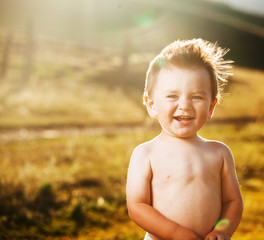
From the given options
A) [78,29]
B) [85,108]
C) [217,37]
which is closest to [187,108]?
[85,108]

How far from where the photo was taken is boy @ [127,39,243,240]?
1696 millimetres

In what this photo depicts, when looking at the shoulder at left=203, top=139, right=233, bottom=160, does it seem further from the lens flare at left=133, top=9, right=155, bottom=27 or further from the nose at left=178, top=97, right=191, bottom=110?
the lens flare at left=133, top=9, right=155, bottom=27

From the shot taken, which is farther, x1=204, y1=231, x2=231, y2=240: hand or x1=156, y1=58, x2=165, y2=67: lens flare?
x1=156, y1=58, x2=165, y2=67: lens flare

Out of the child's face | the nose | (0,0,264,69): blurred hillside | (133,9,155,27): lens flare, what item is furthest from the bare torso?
(133,9,155,27): lens flare

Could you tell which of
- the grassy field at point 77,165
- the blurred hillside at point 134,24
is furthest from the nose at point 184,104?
the blurred hillside at point 134,24

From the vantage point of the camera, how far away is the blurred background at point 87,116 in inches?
189

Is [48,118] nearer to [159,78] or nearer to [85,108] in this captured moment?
[85,108]

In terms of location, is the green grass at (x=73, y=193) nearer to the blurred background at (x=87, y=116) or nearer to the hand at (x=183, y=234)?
the blurred background at (x=87, y=116)

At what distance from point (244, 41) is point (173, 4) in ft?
62.1

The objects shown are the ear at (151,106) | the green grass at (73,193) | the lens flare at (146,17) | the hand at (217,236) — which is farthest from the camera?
the lens flare at (146,17)

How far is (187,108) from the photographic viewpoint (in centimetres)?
168

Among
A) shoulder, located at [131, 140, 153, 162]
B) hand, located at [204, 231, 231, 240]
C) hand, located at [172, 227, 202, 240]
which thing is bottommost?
hand, located at [172, 227, 202, 240]

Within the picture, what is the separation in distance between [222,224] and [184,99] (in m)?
0.70

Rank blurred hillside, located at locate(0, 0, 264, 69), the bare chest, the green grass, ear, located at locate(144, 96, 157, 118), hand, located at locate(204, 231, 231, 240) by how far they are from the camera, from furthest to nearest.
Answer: blurred hillside, located at locate(0, 0, 264, 69), the green grass, ear, located at locate(144, 96, 157, 118), the bare chest, hand, located at locate(204, 231, 231, 240)
